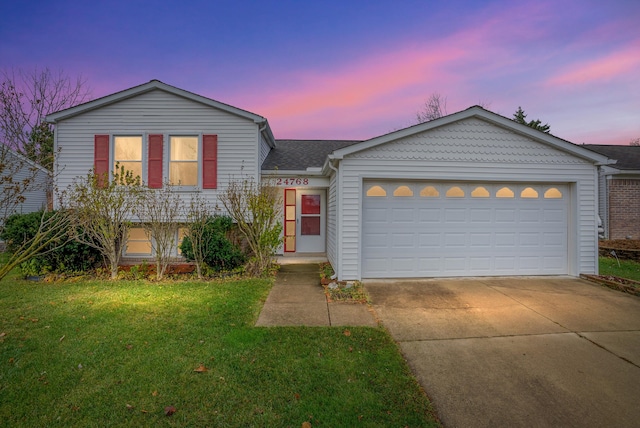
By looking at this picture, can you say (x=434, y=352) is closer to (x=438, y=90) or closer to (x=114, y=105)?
(x=114, y=105)

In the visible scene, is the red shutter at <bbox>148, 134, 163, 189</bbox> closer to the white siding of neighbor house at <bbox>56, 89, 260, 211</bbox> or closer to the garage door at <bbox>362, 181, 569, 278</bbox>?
the white siding of neighbor house at <bbox>56, 89, 260, 211</bbox>

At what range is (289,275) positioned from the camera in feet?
24.5

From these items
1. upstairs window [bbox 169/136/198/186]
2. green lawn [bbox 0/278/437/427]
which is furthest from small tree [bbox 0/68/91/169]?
green lawn [bbox 0/278/437/427]

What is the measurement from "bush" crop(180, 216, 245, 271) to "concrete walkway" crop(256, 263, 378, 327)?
56.3 inches

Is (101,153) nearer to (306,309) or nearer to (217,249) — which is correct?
(217,249)

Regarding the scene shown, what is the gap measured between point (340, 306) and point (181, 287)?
3.59m

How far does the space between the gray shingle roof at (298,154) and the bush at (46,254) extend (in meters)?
5.39

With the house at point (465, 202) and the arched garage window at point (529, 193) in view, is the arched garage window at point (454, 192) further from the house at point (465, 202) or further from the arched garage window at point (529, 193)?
the arched garage window at point (529, 193)

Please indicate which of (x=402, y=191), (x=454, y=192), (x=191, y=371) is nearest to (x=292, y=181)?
(x=402, y=191)

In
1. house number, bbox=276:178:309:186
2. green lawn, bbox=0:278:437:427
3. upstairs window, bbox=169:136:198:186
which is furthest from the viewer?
house number, bbox=276:178:309:186

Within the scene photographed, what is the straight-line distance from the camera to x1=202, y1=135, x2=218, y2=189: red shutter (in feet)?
28.4

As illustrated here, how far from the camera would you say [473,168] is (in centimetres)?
701

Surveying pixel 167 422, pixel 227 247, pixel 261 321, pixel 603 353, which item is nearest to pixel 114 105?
pixel 227 247

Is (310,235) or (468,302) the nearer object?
(468,302)
